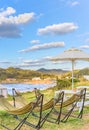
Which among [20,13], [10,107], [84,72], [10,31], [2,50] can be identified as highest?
[20,13]

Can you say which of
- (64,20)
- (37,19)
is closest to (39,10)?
(37,19)

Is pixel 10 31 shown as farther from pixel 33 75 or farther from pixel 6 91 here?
pixel 6 91

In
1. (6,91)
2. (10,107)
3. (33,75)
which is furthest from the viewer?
(33,75)

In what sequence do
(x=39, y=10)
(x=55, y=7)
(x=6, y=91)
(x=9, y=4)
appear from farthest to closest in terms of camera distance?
(x=9, y=4)
(x=39, y=10)
(x=55, y=7)
(x=6, y=91)

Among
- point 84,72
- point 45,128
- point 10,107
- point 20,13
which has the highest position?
point 20,13

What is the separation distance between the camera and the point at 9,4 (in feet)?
60.1

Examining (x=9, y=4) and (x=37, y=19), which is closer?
(x=37, y=19)

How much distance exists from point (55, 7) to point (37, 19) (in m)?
2.13

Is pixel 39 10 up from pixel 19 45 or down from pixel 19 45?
up

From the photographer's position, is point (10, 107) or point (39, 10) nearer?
point (10, 107)

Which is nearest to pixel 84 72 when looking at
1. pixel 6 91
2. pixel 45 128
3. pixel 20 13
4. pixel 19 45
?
pixel 19 45

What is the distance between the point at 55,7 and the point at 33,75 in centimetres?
447

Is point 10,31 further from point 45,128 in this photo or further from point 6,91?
point 45,128

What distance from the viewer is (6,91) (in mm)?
11148
